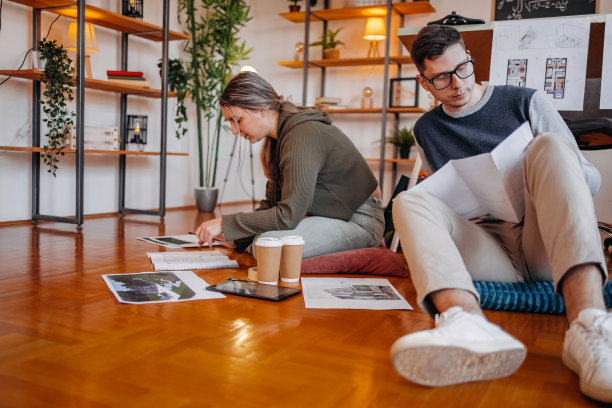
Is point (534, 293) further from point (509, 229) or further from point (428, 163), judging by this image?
point (428, 163)

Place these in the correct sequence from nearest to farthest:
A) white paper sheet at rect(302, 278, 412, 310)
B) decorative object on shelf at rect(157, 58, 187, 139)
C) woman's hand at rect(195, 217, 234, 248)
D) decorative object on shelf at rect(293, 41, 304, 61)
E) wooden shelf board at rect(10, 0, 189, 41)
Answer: white paper sheet at rect(302, 278, 412, 310), woman's hand at rect(195, 217, 234, 248), wooden shelf board at rect(10, 0, 189, 41), decorative object on shelf at rect(157, 58, 187, 139), decorative object on shelf at rect(293, 41, 304, 61)

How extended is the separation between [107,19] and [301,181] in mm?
2451

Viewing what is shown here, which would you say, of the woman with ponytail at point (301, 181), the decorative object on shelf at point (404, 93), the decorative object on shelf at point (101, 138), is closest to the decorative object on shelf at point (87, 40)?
the decorative object on shelf at point (101, 138)

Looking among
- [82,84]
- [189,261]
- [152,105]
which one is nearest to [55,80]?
[82,84]

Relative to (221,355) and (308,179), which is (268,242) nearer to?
(308,179)

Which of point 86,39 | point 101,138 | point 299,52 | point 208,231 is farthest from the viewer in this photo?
point 299,52

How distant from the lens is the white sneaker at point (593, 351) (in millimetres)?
912

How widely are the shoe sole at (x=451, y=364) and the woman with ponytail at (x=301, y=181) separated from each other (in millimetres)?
1067

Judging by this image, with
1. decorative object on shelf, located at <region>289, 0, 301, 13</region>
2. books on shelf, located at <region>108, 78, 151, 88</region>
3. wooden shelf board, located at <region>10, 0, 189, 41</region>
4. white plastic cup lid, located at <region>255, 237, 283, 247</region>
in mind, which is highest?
decorative object on shelf, located at <region>289, 0, 301, 13</region>

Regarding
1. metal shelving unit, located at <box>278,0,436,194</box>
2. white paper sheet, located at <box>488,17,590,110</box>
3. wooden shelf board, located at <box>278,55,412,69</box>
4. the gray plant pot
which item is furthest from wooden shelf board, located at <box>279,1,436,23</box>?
white paper sheet, located at <box>488,17,590,110</box>

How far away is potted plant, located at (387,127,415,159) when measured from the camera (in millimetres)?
5125

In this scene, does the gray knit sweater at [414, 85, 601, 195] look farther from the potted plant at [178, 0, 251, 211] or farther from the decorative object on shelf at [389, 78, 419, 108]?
the decorative object on shelf at [389, 78, 419, 108]

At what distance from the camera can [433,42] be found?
1.50 meters

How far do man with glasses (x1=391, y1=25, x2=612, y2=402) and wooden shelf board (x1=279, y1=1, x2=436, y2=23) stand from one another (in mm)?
3706
